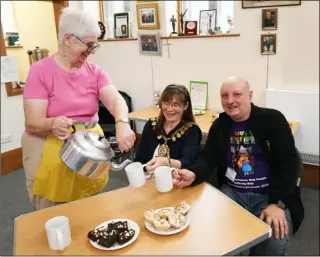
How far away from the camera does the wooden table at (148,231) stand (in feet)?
2.53

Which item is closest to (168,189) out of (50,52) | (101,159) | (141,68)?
(101,159)

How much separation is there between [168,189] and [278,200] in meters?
0.46

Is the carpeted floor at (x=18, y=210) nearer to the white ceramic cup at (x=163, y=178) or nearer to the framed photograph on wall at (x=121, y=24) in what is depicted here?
the white ceramic cup at (x=163, y=178)

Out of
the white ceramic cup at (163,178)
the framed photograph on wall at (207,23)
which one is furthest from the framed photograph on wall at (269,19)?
the white ceramic cup at (163,178)

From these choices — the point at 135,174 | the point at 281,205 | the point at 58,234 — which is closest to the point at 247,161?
the point at 281,205

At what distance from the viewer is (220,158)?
1.25 meters

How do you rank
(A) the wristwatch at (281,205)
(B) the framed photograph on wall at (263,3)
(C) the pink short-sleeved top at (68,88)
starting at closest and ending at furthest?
(C) the pink short-sleeved top at (68,88) → (A) the wristwatch at (281,205) → (B) the framed photograph on wall at (263,3)

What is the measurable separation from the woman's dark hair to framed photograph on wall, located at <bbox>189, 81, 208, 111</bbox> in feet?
0.23

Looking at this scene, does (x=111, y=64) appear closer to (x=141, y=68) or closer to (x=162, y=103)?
(x=141, y=68)

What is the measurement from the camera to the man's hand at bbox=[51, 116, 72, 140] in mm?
838

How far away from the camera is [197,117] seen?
4.57ft

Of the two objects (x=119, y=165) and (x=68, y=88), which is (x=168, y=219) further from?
(x=68, y=88)

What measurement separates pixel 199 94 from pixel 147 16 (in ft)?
1.93

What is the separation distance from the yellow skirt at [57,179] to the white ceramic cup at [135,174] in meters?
0.06
